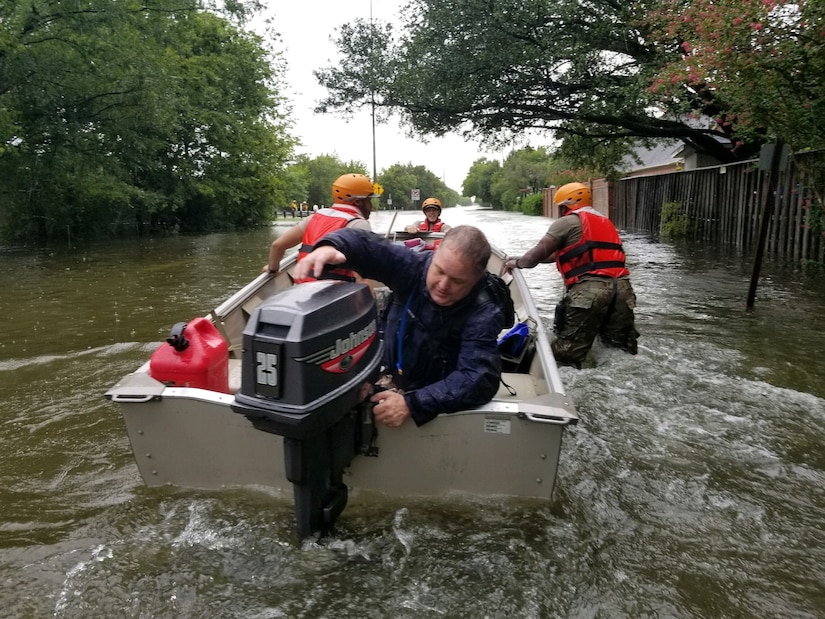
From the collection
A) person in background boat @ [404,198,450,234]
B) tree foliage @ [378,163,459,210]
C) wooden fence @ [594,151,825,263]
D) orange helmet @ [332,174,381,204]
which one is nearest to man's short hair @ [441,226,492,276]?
orange helmet @ [332,174,381,204]

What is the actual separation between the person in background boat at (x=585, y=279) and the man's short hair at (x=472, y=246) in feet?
8.61

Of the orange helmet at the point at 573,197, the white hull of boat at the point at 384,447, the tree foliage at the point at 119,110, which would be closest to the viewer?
the white hull of boat at the point at 384,447

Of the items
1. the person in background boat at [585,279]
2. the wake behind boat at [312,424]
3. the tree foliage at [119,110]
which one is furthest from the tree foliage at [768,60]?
the tree foliage at [119,110]

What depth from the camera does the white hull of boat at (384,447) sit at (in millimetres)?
2566

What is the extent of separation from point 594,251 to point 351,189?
6.64ft

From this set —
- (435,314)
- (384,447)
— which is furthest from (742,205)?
(384,447)

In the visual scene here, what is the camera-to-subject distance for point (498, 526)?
279 cm

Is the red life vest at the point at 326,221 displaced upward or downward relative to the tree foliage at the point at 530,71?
downward

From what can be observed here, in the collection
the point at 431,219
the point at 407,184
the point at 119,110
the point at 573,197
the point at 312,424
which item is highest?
the point at 407,184

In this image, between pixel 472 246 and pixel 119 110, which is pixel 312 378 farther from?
pixel 119 110

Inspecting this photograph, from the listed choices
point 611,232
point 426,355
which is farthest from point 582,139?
point 426,355

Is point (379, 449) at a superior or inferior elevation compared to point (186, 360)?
inferior

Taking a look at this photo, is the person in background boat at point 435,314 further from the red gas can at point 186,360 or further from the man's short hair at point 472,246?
the red gas can at point 186,360

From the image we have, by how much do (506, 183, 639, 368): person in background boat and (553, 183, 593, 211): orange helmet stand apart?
0.07 meters
